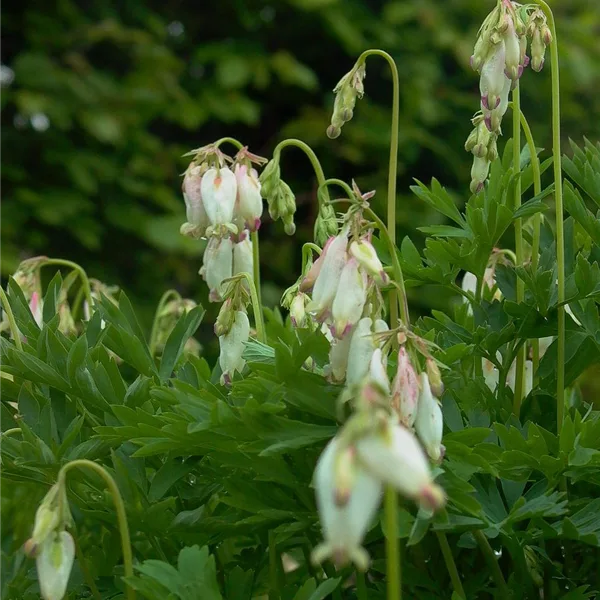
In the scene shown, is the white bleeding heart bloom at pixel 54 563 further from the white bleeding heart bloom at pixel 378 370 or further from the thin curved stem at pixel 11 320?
the thin curved stem at pixel 11 320

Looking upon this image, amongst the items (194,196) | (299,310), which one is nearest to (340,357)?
(299,310)

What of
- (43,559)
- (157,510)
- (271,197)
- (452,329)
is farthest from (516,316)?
(43,559)

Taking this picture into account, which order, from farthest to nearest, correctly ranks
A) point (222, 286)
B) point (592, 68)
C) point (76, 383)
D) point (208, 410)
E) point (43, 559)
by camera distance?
point (592, 68) < point (222, 286) < point (76, 383) < point (208, 410) < point (43, 559)

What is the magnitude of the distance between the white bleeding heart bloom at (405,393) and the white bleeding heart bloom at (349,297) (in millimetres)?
80

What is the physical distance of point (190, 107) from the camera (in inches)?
161

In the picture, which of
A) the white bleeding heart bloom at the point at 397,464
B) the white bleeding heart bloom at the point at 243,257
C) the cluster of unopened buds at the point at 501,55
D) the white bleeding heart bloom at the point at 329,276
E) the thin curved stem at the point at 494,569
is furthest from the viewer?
the white bleeding heart bloom at the point at 243,257

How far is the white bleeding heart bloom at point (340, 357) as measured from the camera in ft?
3.07

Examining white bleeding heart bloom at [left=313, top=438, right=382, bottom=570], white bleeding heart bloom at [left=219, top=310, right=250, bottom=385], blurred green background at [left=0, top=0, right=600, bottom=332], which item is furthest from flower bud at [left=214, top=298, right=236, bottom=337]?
blurred green background at [left=0, top=0, right=600, bottom=332]

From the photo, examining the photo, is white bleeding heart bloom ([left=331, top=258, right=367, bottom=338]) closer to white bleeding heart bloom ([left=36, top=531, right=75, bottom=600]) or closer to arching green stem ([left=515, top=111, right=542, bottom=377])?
white bleeding heart bloom ([left=36, top=531, right=75, bottom=600])

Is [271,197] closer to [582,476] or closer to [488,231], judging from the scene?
[488,231]

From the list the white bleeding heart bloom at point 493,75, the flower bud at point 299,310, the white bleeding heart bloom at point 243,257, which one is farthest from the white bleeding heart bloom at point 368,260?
the white bleeding heart bloom at point 243,257

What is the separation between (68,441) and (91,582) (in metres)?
0.15

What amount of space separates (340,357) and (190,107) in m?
3.30

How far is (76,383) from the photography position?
1.14 m
